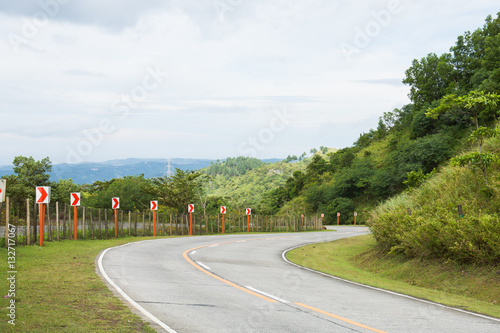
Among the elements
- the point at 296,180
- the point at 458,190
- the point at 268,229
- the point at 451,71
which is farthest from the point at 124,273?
the point at 296,180

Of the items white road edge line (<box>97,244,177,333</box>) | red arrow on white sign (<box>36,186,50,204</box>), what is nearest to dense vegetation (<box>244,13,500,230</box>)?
red arrow on white sign (<box>36,186,50,204</box>)

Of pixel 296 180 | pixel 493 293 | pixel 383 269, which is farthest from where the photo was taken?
pixel 296 180

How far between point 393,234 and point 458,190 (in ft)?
10.2

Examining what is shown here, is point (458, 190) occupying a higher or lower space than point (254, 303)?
higher

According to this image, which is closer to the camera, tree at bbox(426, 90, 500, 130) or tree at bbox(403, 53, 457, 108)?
tree at bbox(426, 90, 500, 130)

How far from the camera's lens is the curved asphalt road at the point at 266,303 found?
7.53 m

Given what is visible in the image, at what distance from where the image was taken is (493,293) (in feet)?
39.1

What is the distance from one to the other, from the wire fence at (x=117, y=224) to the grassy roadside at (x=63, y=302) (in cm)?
379

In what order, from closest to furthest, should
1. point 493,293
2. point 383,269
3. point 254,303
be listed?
point 254,303 → point 493,293 → point 383,269

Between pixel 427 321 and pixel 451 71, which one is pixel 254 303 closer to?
Result: pixel 427 321

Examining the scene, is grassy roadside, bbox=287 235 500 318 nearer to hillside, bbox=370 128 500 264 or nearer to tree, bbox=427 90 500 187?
hillside, bbox=370 128 500 264

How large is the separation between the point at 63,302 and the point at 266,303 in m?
3.95

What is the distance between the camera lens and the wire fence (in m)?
21.2

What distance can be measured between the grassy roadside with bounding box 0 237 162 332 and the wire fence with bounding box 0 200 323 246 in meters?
3.79
